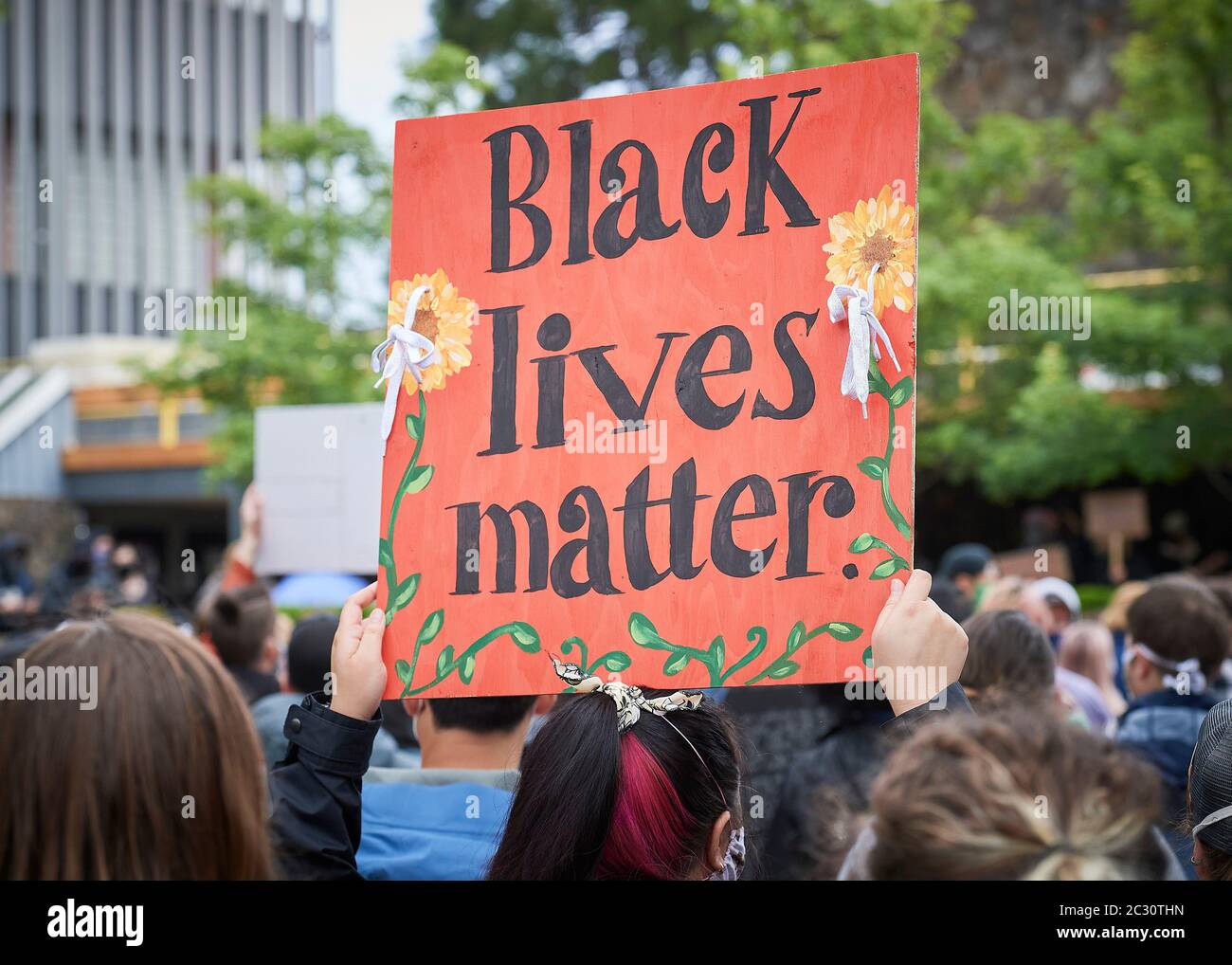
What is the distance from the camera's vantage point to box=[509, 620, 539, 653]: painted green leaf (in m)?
1.99

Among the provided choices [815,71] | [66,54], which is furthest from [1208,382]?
[66,54]

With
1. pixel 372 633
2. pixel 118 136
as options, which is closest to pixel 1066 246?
pixel 372 633

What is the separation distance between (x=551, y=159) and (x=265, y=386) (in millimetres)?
12039

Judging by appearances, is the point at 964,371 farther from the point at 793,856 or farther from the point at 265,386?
the point at 793,856

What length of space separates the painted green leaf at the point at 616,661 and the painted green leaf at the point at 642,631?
0.03 meters

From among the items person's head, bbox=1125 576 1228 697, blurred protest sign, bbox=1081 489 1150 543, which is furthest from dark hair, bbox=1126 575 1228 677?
blurred protest sign, bbox=1081 489 1150 543

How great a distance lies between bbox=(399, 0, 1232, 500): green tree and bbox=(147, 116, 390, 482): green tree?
47.9 inches

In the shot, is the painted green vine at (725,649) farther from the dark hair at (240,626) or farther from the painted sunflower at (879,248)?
the dark hair at (240,626)

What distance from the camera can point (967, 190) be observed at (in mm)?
12742

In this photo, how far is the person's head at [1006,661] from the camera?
301 centimetres

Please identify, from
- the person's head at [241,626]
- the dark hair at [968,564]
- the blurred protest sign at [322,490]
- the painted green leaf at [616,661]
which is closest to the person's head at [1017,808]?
the painted green leaf at [616,661]

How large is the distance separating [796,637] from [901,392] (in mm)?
395

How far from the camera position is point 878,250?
6.28 feet

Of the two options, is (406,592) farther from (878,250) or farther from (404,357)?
(878,250)
